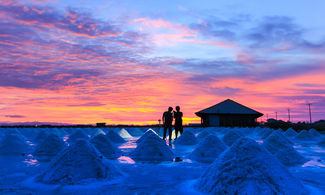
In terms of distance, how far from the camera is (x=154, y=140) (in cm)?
706

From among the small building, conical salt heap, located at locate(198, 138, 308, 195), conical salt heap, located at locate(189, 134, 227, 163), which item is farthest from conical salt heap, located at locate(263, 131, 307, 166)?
the small building

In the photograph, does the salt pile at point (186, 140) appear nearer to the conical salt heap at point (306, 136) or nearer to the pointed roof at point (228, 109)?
the conical salt heap at point (306, 136)

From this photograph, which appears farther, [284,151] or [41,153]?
[41,153]

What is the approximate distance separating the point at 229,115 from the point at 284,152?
75.7 feet

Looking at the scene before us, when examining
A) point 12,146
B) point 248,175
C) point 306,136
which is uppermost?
point 248,175

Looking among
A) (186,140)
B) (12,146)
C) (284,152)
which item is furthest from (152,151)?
(12,146)

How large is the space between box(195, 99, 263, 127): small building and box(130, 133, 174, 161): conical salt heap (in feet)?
71.4

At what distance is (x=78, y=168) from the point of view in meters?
3.96

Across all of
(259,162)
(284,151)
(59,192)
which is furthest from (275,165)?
(284,151)

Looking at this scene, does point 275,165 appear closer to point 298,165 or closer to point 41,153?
point 298,165

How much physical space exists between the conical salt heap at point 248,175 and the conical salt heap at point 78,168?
1.47 meters

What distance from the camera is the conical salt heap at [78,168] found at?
12.6ft

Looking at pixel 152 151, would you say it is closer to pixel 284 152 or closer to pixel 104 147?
pixel 104 147

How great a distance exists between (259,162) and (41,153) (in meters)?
6.03
